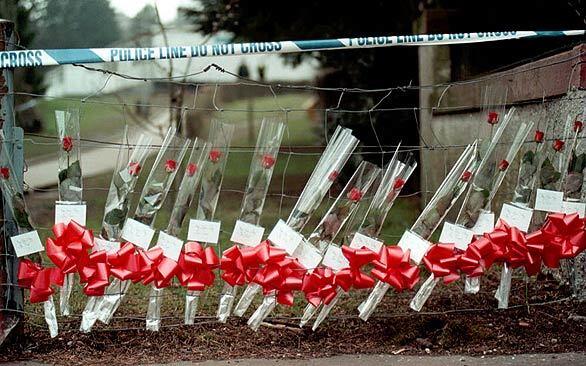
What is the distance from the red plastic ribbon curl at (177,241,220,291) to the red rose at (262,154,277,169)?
0.63m

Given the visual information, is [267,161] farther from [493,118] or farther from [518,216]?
[518,216]

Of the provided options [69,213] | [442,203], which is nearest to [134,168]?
[69,213]

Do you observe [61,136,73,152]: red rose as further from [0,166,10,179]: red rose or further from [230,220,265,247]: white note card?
[230,220,265,247]: white note card

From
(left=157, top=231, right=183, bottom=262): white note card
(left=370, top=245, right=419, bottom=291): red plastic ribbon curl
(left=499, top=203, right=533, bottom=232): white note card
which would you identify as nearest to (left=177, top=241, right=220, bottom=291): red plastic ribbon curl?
(left=157, top=231, right=183, bottom=262): white note card

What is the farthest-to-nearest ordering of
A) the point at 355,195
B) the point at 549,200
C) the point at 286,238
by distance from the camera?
the point at 549,200 → the point at 355,195 → the point at 286,238

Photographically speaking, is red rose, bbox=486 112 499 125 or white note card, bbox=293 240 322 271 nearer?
white note card, bbox=293 240 322 271

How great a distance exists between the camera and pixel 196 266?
4914 mm

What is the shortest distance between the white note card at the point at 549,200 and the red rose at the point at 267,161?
1.72m

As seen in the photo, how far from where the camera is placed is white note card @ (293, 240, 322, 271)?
199 inches

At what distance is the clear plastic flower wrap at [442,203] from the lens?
5191 mm

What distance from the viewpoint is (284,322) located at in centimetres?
563

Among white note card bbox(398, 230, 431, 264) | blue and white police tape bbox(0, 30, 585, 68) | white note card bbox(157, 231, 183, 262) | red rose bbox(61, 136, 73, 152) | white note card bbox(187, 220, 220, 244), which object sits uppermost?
blue and white police tape bbox(0, 30, 585, 68)

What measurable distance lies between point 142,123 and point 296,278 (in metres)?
7.73

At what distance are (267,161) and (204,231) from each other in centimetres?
58
